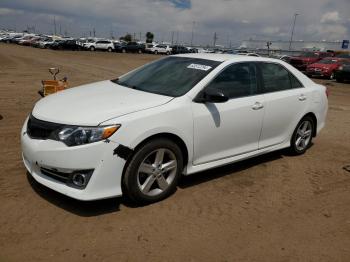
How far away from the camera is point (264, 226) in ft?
12.6

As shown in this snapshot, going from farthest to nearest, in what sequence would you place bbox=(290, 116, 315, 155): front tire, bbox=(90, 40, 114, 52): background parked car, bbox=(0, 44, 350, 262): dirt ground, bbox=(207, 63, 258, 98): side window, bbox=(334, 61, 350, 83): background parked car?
bbox=(90, 40, 114, 52): background parked car
bbox=(334, 61, 350, 83): background parked car
bbox=(290, 116, 315, 155): front tire
bbox=(207, 63, 258, 98): side window
bbox=(0, 44, 350, 262): dirt ground

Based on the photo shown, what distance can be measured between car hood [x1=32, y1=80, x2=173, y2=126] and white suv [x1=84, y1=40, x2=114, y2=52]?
49.3 meters

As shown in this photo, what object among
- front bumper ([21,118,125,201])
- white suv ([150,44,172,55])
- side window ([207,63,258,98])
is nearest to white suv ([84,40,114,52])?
white suv ([150,44,172,55])

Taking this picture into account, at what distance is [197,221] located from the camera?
3842 millimetres

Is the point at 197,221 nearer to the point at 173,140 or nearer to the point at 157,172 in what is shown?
the point at 157,172

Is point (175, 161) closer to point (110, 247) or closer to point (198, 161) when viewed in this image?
point (198, 161)

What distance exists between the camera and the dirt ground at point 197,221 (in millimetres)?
3291

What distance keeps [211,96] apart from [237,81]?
80 cm

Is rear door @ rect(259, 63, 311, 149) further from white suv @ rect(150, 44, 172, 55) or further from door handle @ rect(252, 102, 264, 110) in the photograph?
white suv @ rect(150, 44, 172, 55)

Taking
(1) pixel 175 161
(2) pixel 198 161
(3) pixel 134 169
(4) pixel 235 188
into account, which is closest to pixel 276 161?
(4) pixel 235 188

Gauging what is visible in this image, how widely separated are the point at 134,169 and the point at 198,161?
95 centimetres

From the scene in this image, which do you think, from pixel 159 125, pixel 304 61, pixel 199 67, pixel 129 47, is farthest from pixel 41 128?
pixel 129 47

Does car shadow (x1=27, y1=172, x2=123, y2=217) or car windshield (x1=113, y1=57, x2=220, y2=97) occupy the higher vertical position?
car windshield (x1=113, y1=57, x2=220, y2=97)

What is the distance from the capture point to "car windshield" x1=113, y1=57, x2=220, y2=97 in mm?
4473
